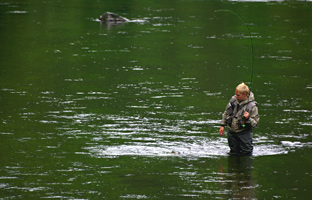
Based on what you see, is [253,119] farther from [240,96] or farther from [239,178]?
[239,178]

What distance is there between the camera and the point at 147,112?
13.9m

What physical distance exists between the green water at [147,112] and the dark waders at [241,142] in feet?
0.66

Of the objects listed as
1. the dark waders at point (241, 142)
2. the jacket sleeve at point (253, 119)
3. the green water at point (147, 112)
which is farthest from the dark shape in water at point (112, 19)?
the jacket sleeve at point (253, 119)

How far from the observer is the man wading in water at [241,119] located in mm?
10359

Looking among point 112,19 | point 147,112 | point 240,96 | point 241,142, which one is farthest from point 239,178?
point 112,19

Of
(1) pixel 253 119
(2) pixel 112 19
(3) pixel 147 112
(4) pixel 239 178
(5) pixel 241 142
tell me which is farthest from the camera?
(2) pixel 112 19

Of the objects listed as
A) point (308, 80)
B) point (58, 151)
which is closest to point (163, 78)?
point (308, 80)

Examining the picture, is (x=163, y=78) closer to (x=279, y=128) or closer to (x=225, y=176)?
(x=279, y=128)

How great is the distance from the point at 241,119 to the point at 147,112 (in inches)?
152

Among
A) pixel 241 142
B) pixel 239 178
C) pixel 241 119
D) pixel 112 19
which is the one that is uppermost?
pixel 112 19

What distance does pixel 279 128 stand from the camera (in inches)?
496

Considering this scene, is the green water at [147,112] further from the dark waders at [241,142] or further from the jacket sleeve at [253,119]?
the jacket sleeve at [253,119]

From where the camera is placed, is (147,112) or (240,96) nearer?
(240,96)

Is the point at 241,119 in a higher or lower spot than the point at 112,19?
lower
